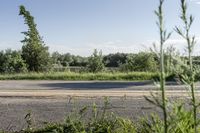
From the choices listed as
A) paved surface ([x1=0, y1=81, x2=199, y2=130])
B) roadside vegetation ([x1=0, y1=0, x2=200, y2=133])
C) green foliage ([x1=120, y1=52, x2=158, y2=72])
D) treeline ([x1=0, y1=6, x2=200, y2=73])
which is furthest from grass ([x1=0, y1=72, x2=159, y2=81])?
paved surface ([x1=0, y1=81, x2=199, y2=130])

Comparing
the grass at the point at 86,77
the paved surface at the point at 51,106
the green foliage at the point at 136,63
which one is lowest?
the paved surface at the point at 51,106

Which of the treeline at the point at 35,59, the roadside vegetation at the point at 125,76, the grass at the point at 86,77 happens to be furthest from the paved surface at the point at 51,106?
the treeline at the point at 35,59

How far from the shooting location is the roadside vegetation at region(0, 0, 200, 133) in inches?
91.4

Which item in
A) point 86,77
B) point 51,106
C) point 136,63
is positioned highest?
point 136,63

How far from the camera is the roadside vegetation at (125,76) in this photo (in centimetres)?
232

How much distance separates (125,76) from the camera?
76.3 ft

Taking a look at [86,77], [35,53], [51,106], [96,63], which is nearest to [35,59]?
[35,53]

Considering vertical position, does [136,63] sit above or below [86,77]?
above

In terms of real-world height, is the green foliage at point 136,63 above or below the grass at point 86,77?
above

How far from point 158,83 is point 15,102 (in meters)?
9.26

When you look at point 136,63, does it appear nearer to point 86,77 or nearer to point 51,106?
point 86,77

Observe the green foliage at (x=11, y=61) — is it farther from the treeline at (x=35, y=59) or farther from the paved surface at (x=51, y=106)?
the paved surface at (x=51, y=106)

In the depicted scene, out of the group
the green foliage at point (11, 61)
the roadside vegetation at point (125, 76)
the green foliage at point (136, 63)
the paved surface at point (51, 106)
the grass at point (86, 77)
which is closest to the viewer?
the roadside vegetation at point (125, 76)

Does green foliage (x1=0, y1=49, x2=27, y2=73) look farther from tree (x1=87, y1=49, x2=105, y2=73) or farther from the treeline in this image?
tree (x1=87, y1=49, x2=105, y2=73)
